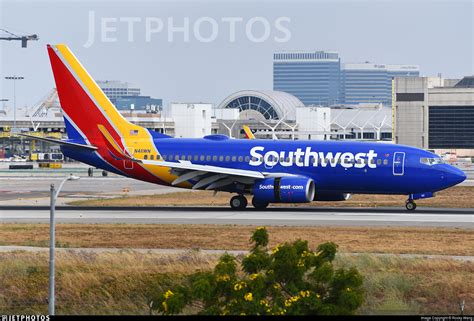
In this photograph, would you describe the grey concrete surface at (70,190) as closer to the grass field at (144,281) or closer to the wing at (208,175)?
the wing at (208,175)

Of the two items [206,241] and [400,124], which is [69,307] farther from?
[400,124]

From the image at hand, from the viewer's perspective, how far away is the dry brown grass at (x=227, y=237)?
39188mm

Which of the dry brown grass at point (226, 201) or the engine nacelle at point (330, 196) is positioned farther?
the dry brown grass at point (226, 201)

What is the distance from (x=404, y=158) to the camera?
2159 inches

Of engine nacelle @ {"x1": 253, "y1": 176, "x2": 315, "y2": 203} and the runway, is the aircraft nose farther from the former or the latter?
engine nacelle @ {"x1": 253, "y1": 176, "x2": 315, "y2": 203}

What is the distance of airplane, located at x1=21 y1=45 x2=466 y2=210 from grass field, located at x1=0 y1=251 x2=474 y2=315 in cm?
1962

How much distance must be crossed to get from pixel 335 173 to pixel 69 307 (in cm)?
2718

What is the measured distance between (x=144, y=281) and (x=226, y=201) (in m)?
33.2

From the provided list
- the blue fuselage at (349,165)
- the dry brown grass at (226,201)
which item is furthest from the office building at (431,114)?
the blue fuselage at (349,165)

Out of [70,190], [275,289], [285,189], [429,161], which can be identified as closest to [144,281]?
[275,289]

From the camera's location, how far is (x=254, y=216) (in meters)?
51.9

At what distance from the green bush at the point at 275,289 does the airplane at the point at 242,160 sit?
29631 millimetres

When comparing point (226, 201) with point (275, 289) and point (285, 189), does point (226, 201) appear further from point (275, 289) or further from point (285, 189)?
point (275, 289)

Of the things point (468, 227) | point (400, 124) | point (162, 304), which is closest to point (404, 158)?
point (468, 227)
